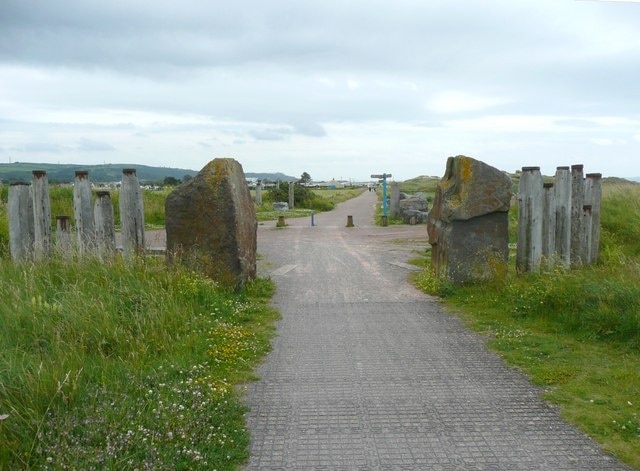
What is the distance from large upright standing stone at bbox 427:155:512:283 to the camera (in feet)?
33.9

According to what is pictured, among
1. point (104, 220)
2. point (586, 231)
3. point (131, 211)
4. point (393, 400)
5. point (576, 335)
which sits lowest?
point (393, 400)

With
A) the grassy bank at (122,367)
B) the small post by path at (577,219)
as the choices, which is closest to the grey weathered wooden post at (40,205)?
the grassy bank at (122,367)

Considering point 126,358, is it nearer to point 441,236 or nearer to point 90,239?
point 90,239

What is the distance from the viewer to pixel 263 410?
5230 millimetres

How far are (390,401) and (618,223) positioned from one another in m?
12.9

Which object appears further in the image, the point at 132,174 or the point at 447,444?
the point at 132,174

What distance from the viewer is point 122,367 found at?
5648mm

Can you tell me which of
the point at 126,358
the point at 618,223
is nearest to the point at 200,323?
the point at 126,358

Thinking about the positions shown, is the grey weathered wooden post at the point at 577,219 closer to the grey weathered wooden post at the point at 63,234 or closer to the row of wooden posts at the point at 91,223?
the row of wooden posts at the point at 91,223

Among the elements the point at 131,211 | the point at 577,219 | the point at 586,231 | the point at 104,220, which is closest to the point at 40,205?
the point at 104,220

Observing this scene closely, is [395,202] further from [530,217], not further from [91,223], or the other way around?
[91,223]

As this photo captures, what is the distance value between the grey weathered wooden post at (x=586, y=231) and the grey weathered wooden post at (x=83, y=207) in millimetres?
8923

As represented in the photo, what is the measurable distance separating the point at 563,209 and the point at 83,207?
8270 millimetres

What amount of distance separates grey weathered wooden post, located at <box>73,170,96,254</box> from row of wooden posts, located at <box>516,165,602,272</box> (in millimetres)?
7180
